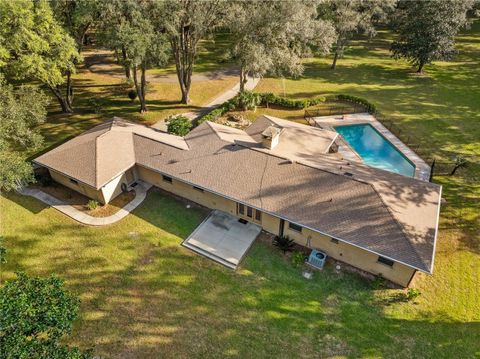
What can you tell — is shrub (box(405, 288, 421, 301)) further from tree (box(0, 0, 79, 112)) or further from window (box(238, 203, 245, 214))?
tree (box(0, 0, 79, 112))

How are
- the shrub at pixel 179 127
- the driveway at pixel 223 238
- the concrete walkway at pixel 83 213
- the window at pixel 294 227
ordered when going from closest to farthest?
1. the driveway at pixel 223 238
2. the window at pixel 294 227
3. the concrete walkway at pixel 83 213
4. the shrub at pixel 179 127

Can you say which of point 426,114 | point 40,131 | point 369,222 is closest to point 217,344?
point 369,222

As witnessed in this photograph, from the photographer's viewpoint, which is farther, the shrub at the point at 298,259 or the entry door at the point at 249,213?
the entry door at the point at 249,213

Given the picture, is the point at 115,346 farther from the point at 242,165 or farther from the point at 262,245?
the point at 242,165

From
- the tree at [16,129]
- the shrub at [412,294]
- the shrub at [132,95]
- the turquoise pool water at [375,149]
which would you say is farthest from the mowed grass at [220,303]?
the shrub at [132,95]

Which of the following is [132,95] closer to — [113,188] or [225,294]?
[113,188]

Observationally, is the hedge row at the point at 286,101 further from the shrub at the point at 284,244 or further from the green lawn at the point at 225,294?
the shrub at the point at 284,244
